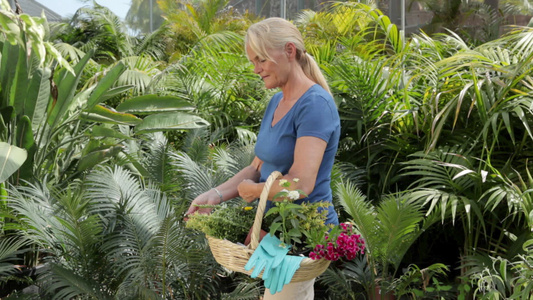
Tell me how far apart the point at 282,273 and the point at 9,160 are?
184cm

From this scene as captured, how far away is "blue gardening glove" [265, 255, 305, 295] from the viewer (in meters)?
1.50

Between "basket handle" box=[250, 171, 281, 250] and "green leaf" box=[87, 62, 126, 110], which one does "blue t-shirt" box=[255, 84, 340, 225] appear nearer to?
"basket handle" box=[250, 171, 281, 250]

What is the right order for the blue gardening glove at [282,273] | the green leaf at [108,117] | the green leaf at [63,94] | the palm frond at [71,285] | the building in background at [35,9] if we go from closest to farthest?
the blue gardening glove at [282,273] < the palm frond at [71,285] < the green leaf at [63,94] < the green leaf at [108,117] < the building in background at [35,9]

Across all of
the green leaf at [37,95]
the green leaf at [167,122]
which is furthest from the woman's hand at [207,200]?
the green leaf at [37,95]

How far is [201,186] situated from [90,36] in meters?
7.78

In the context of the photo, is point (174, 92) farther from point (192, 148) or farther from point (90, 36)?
point (90, 36)

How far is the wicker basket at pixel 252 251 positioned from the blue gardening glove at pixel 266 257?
0.03 metres

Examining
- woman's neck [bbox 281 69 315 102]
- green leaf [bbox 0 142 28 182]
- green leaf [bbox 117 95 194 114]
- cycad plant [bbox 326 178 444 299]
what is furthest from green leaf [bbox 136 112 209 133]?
woman's neck [bbox 281 69 315 102]

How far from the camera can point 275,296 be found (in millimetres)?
1716

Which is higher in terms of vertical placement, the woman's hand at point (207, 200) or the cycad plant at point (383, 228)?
the woman's hand at point (207, 200)

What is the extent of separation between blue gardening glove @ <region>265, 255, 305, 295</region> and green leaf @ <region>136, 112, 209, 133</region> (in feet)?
8.09

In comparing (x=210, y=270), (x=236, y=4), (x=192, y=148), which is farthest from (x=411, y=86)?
(x=236, y=4)

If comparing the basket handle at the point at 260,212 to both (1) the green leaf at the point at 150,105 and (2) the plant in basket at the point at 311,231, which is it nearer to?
(2) the plant in basket at the point at 311,231

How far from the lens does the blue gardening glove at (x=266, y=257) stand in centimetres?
151
